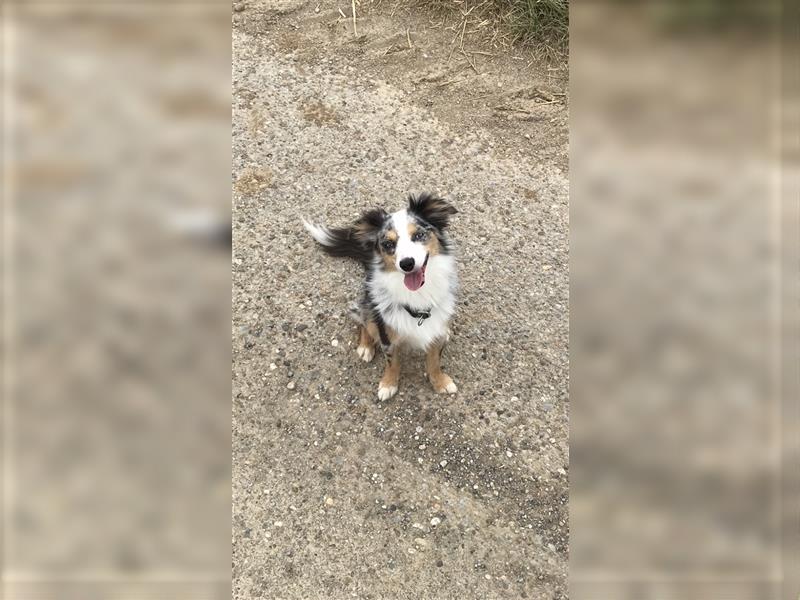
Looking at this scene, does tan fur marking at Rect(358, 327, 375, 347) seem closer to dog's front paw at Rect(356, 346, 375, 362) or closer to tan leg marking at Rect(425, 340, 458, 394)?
dog's front paw at Rect(356, 346, 375, 362)

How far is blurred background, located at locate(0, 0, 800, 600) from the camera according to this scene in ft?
2.42

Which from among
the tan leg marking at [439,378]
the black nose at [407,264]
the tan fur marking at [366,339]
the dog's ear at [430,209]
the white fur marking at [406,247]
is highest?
the dog's ear at [430,209]

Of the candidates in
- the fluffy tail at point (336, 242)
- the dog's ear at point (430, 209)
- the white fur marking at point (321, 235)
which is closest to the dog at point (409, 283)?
the dog's ear at point (430, 209)

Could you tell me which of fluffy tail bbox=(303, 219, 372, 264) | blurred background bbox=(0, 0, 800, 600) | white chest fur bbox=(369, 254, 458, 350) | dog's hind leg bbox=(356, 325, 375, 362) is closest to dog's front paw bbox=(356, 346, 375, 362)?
dog's hind leg bbox=(356, 325, 375, 362)

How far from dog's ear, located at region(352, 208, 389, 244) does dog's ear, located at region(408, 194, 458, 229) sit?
19 centimetres

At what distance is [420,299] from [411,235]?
0.49m

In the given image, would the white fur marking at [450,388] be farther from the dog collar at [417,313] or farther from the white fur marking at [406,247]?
the white fur marking at [406,247]

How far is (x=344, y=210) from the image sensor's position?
485 centimetres

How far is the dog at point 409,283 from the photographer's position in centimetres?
322
